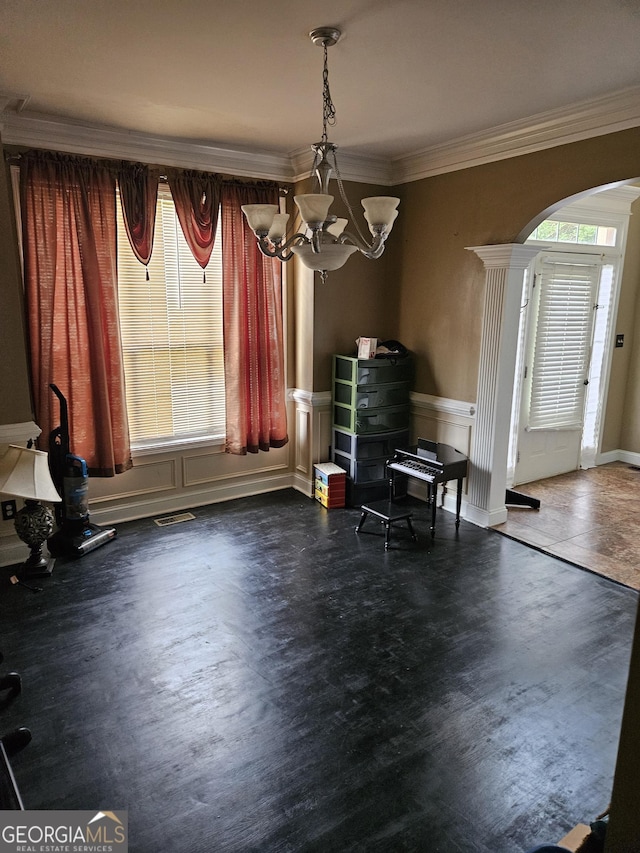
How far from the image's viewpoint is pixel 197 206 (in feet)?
14.1

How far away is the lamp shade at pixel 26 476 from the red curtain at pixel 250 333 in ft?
5.85

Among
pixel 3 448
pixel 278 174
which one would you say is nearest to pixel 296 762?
pixel 3 448

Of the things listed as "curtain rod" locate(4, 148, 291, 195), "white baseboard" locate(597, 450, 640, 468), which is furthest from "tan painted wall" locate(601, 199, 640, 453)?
"curtain rod" locate(4, 148, 291, 195)

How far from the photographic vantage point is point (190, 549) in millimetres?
3998

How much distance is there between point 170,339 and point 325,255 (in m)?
2.48

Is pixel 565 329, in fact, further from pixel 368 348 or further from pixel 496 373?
pixel 368 348

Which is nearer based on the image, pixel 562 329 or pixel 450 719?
pixel 450 719

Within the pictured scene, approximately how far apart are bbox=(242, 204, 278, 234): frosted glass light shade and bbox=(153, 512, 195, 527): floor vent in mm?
2737

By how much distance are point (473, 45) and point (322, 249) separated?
4.00 ft

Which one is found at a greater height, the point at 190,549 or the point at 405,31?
the point at 405,31

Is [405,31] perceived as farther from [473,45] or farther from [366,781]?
[366,781]

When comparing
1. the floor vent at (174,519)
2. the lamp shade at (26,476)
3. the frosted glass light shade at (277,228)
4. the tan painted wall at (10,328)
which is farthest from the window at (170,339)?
the frosted glass light shade at (277,228)

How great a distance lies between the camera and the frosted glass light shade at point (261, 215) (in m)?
2.43

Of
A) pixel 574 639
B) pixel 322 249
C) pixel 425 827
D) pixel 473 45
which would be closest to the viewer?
pixel 425 827
